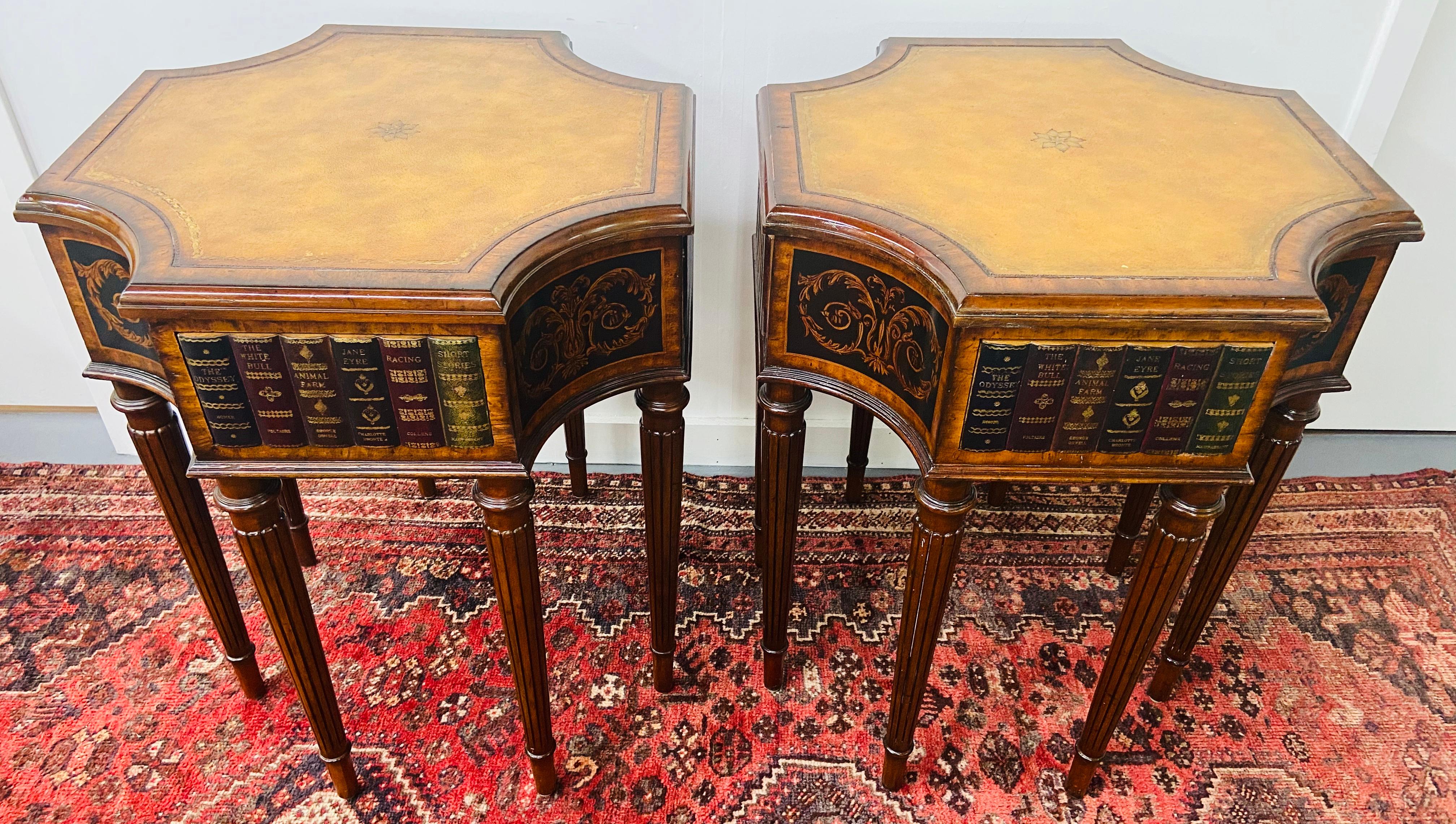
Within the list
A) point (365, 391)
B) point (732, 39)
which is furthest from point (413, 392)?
point (732, 39)

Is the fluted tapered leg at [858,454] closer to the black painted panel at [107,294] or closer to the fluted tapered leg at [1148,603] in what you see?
the fluted tapered leg at [1148,603]

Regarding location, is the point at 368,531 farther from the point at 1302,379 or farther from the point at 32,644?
the point at 1302,379

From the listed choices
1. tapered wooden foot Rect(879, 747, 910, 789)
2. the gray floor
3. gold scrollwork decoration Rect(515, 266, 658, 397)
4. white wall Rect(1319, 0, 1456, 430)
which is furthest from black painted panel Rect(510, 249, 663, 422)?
white wall Rect(1319, 0, 1456, 430)

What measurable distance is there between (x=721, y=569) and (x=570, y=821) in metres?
0.60

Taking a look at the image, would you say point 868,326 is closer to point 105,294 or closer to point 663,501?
point 663,501

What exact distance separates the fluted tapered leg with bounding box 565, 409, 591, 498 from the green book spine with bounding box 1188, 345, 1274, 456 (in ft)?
3.88

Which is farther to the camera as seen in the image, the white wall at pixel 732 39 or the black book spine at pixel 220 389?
the white wall at pixel 732 39

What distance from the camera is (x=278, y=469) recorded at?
3.93 ft

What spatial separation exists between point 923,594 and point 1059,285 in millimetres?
485

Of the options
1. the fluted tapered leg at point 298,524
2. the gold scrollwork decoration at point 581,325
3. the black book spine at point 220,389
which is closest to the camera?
the black book spine at point 220,389

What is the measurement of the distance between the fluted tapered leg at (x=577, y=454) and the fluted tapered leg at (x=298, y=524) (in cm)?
54

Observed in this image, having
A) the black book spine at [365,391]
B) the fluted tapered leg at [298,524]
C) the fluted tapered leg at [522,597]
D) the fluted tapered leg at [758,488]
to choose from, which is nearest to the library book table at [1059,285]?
the fluted tapered leg at [758,488]

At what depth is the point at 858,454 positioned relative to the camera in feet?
7.01

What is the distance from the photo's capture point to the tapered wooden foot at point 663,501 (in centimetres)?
142
